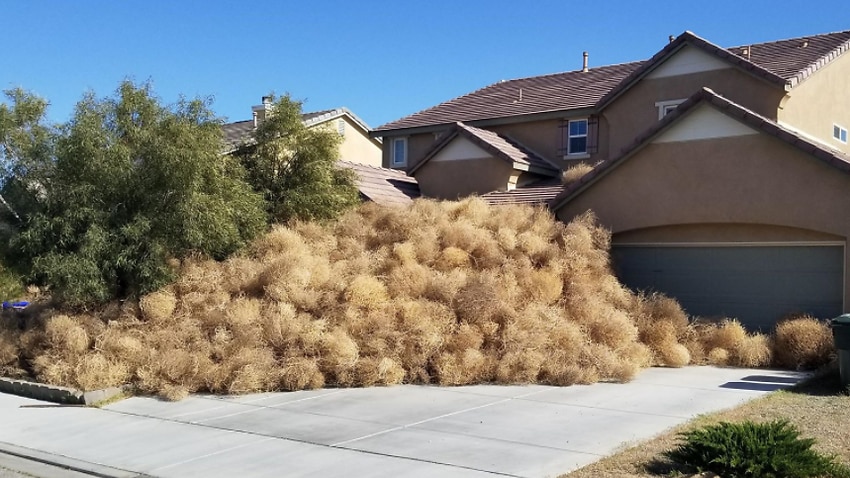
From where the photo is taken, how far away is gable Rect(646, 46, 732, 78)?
20.5 m

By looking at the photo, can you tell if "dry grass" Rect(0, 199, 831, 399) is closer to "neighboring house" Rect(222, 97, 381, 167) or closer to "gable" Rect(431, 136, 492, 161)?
"gable" Rect(431, 136, 492, 161)

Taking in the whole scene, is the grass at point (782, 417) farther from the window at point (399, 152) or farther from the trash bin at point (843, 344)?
the window at point (399, 152)

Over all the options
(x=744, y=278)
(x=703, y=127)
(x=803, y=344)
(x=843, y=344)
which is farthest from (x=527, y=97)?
(x=843, y=344)

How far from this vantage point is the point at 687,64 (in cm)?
2097

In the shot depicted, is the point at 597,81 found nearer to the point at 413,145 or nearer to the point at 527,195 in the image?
the point at 413,145

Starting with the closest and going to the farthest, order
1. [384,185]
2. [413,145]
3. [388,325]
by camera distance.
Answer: [388,325]
[384,185]
[413,145]

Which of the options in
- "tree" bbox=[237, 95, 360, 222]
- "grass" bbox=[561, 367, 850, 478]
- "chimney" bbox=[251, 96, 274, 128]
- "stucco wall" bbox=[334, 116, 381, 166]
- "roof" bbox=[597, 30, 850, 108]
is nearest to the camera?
"grass" bbox=[561, 367, 850, 478]

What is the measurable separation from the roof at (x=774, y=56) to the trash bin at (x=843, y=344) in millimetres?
8710

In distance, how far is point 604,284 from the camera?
15.7 metres

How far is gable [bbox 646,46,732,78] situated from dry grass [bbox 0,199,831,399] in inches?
274

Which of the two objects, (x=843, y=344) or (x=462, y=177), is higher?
(x=462, y=177)

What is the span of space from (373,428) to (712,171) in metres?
10.0

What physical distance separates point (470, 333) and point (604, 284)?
146 inches

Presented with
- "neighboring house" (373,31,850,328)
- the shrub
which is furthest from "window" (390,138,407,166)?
the shrub
